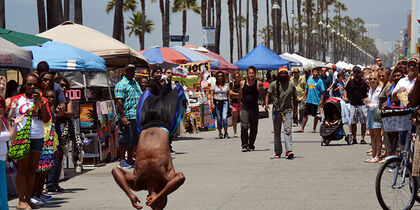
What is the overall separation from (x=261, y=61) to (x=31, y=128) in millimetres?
25874

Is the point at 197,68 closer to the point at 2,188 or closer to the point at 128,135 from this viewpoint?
the point at 128,135

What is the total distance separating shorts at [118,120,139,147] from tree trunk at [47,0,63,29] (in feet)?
36.1

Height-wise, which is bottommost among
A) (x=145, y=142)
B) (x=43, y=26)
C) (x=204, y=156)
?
(x=204, y=156)

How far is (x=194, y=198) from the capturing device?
10.3 meters

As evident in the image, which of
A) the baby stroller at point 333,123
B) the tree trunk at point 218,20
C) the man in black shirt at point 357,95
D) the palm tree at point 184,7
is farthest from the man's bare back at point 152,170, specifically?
the palm tree at point 184,7

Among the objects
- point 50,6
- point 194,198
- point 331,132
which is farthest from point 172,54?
point 194,198

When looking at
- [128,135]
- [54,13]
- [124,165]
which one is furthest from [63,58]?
[54,13]

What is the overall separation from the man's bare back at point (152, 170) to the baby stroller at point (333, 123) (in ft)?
37.4

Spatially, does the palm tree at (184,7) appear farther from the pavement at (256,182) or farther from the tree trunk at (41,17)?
the pavement at (256,182)

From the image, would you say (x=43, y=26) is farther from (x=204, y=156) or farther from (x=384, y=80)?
(x=384, y=80)

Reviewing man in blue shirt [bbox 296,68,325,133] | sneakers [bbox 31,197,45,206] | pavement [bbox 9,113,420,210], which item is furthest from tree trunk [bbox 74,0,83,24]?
sneakers [bbox 31,197,45,206]

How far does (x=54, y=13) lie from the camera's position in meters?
24.6

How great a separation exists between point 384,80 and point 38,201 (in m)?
6.73

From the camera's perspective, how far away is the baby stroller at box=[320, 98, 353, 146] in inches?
711
